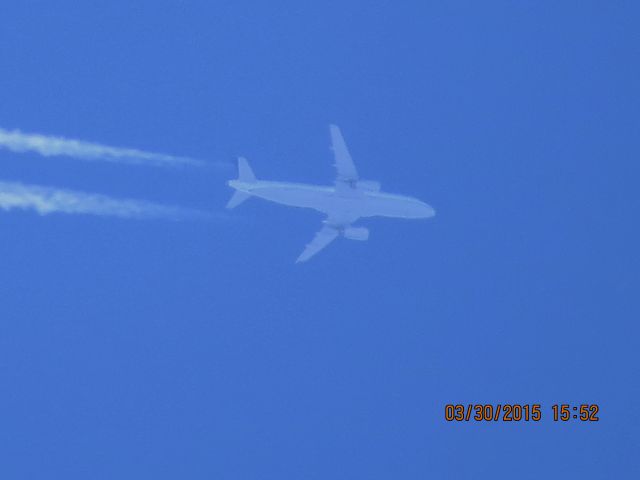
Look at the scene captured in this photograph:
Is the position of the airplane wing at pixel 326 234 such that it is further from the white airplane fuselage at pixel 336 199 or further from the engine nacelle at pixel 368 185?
the engine nacelle at pixel 368 185

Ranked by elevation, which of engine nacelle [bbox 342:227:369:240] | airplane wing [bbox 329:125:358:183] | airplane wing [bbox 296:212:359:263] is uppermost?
airplane wing [bbox 329:125:358:183]

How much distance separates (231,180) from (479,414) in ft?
30.9

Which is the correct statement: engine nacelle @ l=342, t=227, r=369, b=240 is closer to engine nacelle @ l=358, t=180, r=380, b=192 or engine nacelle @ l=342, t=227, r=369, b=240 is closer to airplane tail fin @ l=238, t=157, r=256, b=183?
engine nacelle @ l=358, t=180, r=380, b=192

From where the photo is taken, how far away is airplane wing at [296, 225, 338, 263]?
84.1 feet

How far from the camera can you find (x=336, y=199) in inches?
952

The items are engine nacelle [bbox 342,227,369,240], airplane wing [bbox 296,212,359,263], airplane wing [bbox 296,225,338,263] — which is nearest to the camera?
engine nacelle [bbox 342,227,369,240]

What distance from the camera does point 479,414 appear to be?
88.7 feet

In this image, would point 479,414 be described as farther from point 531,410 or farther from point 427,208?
point 427,208

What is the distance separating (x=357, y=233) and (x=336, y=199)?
1.22 m

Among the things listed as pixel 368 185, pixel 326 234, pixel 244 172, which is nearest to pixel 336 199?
pixel 368 185

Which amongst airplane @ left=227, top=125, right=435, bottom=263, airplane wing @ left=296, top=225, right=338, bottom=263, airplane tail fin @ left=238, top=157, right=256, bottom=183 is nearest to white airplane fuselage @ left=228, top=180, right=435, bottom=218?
airplane @ left=227, top=125, right=435, bottom=263

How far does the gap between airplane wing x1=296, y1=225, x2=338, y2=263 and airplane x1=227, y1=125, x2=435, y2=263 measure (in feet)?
0.43

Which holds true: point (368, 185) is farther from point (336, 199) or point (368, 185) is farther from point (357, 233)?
point (357, 233)

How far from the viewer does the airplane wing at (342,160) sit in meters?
23.5
